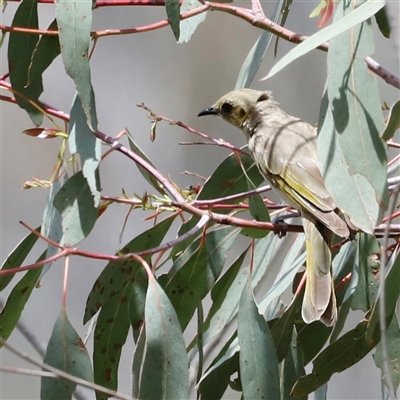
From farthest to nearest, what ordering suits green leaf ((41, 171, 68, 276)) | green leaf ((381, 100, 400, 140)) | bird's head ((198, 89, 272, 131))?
bird's head ((198, 89, 272, 131)) < green leaf ((41, 171, 68, 276)) < green leaf ((381, 100, 400, 140))

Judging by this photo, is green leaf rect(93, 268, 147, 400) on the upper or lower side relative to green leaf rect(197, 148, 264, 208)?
lower

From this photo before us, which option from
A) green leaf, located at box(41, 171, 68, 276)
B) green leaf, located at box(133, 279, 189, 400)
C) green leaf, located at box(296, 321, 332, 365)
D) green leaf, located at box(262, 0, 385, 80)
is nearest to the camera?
green leaf, located at box(262, 0, 385, 80)

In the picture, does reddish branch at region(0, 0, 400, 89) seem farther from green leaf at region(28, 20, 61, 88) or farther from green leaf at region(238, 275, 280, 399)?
green leaf at region(238, 275, 280, 399)

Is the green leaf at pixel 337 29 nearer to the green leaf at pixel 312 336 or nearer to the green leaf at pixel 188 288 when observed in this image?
the green leaf at pixel 188 288

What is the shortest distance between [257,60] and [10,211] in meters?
2.49

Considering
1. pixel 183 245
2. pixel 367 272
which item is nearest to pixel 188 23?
pixel 183 245

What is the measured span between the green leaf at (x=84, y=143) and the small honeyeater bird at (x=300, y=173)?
2.05 feet

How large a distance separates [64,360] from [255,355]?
1.50 feet

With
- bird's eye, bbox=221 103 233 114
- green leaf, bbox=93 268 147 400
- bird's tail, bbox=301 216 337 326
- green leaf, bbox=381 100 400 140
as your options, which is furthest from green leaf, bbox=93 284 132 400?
bird's eye, bbox=221 103 233 114

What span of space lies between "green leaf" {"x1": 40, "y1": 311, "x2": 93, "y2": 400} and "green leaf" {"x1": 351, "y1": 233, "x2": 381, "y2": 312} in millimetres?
749

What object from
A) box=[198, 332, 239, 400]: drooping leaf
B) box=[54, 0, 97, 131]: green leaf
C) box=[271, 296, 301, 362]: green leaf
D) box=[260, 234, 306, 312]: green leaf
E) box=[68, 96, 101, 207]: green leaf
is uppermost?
box=[54, 0, 97, 131]: green leaf

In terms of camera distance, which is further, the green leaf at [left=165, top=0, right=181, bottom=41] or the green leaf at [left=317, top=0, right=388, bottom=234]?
the green leaf at [left=165, top=0, right=181, bottom=41]

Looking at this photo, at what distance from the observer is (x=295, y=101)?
458 cm

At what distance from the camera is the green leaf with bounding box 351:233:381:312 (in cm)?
192
